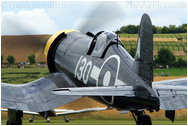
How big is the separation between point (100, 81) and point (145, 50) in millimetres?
1858

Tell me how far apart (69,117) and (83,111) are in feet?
3.37

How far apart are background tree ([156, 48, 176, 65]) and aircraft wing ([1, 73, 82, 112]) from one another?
15.0 metres

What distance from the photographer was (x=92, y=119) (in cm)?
1548

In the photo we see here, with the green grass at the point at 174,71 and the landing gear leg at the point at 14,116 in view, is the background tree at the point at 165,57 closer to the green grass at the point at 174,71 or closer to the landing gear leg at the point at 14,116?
the green grass at the point at 174,71

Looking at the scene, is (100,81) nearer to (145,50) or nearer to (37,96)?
(145,50)

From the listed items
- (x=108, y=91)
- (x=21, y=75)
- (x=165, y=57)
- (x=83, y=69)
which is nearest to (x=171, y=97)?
(x=108, y=91)

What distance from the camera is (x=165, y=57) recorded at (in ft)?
90.0

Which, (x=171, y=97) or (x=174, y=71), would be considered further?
(x=174, y=71)

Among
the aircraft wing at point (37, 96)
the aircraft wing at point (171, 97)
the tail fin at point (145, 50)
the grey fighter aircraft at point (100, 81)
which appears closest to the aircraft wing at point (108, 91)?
the grey fighter aircraft at point (100, 81)

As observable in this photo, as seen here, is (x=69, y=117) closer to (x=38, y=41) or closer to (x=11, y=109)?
(x=38, y=41)

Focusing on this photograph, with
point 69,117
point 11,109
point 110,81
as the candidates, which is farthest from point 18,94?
point 69,117

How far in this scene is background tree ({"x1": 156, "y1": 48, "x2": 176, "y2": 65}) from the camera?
86.7 ft

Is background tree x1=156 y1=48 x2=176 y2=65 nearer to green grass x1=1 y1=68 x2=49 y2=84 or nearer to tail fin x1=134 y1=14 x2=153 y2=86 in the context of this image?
green grass x1=1 y1=68 x2=49 y2=84

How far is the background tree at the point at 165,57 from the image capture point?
2642 cm
